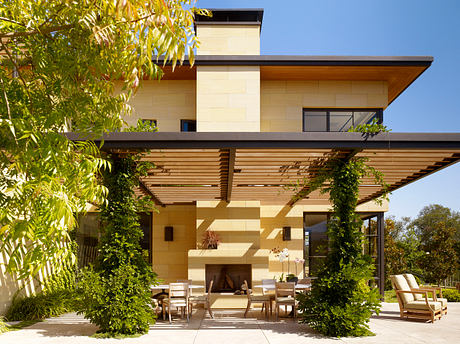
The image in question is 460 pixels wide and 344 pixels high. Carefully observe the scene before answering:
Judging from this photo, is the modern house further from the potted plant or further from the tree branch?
the tree branch

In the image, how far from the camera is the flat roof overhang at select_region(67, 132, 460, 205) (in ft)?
23.7

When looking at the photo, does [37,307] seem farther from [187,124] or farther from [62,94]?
[187,124]

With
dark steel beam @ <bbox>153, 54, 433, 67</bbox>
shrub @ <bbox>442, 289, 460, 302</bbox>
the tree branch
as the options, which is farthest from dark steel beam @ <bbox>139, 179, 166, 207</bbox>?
shrub @ <bbox>442, 289, 460, 302</bbox>

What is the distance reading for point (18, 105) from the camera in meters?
4.51

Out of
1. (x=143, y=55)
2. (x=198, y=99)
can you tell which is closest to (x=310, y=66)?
(x=198, y=99)

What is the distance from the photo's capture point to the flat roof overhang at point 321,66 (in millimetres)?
13031

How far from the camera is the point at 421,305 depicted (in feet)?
32.4

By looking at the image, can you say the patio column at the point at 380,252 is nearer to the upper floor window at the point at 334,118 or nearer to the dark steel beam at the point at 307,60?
the upper floor window at the point at 334,118

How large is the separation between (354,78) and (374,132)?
715 cm

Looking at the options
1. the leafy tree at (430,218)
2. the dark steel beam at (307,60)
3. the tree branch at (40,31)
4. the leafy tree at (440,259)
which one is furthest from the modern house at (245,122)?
the leafy tree at (430,218)

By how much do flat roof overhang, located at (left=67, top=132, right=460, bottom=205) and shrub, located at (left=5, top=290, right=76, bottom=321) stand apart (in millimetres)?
3626

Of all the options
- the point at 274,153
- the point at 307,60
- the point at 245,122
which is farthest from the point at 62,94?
the point at 307,60

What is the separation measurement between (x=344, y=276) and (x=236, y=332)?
93.0 inches

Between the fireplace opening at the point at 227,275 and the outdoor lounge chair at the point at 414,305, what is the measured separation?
4.53 meters
